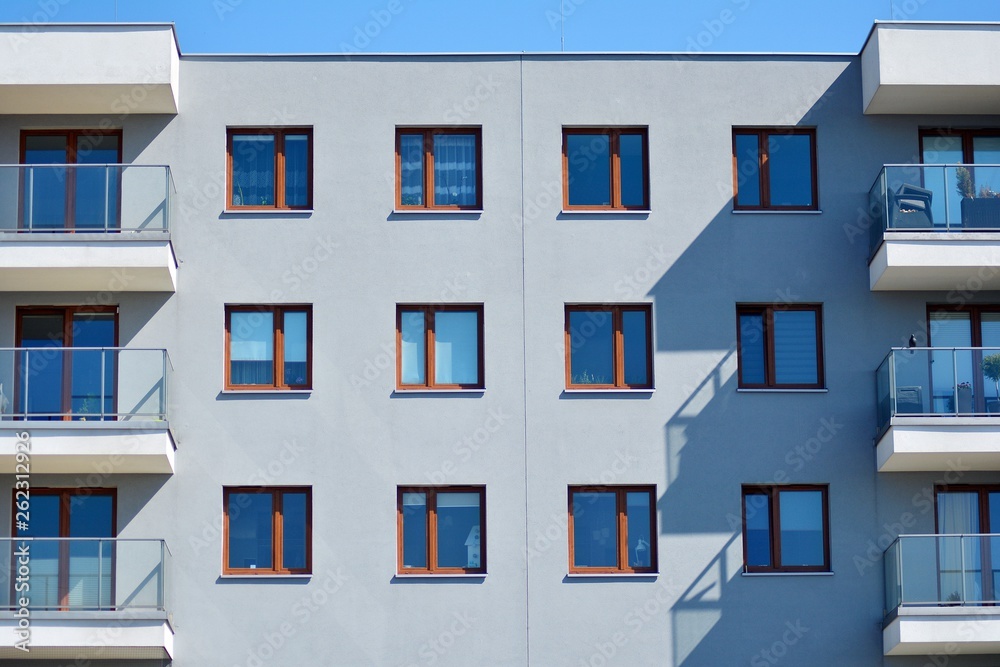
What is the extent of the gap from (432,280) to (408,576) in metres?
4.27

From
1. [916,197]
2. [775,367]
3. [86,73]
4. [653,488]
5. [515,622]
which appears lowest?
[515,622]

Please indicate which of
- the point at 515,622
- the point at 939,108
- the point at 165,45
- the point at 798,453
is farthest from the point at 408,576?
the point at 939,108

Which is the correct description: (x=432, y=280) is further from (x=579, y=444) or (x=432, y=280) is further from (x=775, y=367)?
(x=775, y=367)

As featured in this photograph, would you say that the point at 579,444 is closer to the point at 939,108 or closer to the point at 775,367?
the point at 775,367

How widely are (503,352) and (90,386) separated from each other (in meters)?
5.82

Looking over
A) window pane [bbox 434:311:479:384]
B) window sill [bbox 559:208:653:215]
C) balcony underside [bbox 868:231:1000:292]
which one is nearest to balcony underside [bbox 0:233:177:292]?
window pane [bbox 434:311:479:384]

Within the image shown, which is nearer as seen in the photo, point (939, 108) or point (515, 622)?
point (515, 622)

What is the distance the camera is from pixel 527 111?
2608cm

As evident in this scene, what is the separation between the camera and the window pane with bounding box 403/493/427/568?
24844mm

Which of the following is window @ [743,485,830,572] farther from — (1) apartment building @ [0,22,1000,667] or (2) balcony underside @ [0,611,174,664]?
(2) balcony underside @ [0,611,174,664]

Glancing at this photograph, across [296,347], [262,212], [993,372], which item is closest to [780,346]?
[993,372]

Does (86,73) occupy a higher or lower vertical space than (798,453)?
higher

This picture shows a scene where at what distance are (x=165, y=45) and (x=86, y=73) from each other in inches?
47.7

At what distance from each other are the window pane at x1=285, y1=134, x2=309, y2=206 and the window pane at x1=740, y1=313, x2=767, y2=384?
6.68 meters
